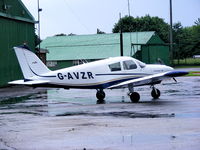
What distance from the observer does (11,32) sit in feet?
141

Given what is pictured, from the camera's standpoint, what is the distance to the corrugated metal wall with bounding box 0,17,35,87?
40.7m

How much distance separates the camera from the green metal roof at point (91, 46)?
237 ft

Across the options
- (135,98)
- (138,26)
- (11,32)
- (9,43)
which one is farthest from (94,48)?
(135,98)

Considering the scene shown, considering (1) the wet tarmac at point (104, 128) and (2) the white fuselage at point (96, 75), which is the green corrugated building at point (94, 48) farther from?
(1) the wet tarmac at point (104, 128)

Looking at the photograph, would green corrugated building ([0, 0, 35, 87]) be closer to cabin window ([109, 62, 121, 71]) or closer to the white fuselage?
the white fuselage

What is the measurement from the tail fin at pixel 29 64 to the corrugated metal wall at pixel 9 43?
1694 cm

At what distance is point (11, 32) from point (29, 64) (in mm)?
20130

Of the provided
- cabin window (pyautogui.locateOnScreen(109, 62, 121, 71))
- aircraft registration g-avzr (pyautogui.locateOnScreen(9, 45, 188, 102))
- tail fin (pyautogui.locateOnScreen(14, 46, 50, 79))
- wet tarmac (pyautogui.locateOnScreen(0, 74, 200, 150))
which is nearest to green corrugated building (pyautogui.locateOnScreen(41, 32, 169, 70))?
tail fin (pyautogui.locateOnScreen(14, 46, 50, 79))

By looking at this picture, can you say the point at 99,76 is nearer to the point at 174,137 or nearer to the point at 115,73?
the point at 115,73

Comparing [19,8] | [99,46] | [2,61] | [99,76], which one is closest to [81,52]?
[99,46]

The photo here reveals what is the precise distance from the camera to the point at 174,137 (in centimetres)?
1111

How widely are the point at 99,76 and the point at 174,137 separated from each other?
37.7ft

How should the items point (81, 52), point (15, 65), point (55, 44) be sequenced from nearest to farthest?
point (15, 65)
point (81, 52)
point (55, 44)

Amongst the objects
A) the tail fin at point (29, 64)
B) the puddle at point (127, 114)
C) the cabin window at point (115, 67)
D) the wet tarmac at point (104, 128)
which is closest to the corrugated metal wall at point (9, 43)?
the tail fin at point (29, 64)
